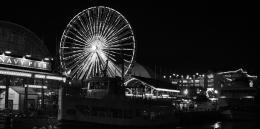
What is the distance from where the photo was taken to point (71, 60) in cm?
5569

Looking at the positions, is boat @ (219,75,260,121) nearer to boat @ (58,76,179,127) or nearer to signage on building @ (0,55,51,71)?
boat @ (58,76,179,127)

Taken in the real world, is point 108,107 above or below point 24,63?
below

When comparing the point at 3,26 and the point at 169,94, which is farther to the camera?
the point at 169,94

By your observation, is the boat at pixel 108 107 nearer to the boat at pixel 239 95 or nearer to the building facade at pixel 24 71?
the building facade at pixel 24 71

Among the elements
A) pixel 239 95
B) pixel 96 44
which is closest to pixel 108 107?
pixel 96 44

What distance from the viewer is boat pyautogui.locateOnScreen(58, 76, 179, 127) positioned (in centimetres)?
4153

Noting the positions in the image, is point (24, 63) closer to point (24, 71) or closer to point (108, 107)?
point (24, 71)

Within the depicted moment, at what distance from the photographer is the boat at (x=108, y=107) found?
1635 inches

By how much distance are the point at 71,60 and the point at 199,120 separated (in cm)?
2412

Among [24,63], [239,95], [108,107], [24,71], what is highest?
[24,63]

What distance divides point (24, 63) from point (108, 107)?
15455 mm

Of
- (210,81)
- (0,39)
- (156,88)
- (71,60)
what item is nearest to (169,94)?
(156,88)

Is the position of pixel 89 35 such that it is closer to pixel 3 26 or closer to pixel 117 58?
pixel 117 58

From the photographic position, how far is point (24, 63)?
49.4 meters
